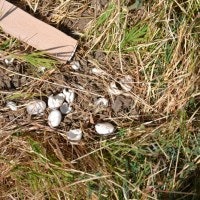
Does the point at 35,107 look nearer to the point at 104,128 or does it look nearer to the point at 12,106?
the point at 12,106

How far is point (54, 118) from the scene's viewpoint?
1.81m

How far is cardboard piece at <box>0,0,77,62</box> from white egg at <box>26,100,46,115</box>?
0.18m

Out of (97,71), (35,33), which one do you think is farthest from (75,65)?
(35,33)

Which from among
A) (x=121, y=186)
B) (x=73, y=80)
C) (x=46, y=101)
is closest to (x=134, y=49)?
(x=73, y=80)

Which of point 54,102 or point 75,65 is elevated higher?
point 75,65

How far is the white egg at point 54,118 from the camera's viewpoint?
181 centimetres

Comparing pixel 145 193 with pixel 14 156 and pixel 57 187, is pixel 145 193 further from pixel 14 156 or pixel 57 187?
pixel 14 156

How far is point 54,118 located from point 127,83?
11.8 inches

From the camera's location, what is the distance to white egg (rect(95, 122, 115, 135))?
180cm

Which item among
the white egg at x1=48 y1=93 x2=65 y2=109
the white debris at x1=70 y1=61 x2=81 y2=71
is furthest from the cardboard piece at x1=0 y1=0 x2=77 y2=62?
the white egg at x1=48 y1=93 x2=65 y2=109

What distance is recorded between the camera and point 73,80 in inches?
73.6

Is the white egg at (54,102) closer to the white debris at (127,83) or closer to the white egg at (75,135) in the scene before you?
the white egg at (75,135)

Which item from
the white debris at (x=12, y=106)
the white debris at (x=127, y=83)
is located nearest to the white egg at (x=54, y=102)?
the white debris at (x=12, y=106)

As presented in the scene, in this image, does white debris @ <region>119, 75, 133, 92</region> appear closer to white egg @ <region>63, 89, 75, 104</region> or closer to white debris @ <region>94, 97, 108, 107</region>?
white debris @ <region>94, 97, 108, 107</region>
